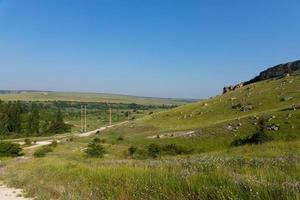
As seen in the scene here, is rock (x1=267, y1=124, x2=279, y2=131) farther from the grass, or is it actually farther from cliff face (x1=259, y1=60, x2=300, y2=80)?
cliff face (x1=259, y1=60, x2=300, y2=80)

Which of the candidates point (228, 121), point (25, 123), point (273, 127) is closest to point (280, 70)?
point (228, 121)

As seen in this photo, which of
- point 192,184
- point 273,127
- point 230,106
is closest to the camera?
point 192,184

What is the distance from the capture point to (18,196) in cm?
1423

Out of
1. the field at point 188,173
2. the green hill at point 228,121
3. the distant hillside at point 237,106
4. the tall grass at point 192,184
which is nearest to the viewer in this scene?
the tall grass at point 192,184

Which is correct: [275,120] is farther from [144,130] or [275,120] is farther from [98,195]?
[98,195]

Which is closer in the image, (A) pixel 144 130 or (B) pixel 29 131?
(A) pixel 144 130

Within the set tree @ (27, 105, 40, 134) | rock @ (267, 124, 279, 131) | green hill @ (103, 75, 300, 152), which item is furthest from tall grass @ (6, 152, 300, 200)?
tree @ (27, 105, 40, 134)

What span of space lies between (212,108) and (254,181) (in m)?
75.1

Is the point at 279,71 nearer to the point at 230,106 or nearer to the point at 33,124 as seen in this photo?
the point at 230,106

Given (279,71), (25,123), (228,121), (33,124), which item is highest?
(279,71)

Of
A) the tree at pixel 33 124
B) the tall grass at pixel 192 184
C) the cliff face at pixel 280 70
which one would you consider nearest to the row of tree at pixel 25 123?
the tree at pixel 33 124

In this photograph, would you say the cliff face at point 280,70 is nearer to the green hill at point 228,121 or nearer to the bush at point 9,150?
the green hill at point 228,121

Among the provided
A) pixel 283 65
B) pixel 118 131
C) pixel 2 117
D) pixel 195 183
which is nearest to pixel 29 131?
pixel 2 117

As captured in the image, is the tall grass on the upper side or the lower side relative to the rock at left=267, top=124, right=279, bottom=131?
upper
